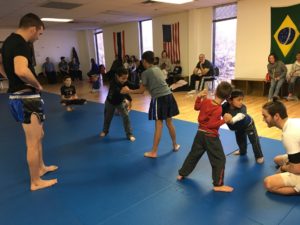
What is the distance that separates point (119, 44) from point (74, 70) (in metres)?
3.14

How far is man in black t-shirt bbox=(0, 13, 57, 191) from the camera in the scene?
207 cm

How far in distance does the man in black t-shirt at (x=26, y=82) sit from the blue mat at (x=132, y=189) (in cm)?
35

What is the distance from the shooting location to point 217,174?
2254mm

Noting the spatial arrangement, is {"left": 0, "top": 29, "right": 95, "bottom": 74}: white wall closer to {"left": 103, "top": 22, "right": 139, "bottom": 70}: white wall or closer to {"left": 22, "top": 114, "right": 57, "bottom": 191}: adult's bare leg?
{"left": 103, "top": 22, "right": 139, "bottom": 70}: white wall

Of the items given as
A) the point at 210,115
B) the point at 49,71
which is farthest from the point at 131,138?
the point at 49,71

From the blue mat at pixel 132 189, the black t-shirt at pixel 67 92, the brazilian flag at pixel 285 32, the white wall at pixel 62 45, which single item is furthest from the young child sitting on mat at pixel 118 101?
the white wall at pixel 62 45

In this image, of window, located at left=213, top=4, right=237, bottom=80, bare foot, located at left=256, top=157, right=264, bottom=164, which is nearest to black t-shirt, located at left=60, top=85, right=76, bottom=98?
bare foot, located at left=256, top=157, right=264, bottom=164

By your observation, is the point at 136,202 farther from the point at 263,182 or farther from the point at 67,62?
the point at 67,62

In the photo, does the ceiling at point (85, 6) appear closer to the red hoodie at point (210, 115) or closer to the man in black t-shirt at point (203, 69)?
the man in black t-shirt at point (203, 69)

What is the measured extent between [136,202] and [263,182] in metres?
1.24

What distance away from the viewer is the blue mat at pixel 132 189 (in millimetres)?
1974

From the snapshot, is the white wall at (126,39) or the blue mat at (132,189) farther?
the white wall at (126,39)

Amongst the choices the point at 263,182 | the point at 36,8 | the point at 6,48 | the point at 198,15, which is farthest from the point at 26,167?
the point at 198,15

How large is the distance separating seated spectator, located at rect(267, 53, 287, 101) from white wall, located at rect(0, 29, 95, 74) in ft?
34.0
